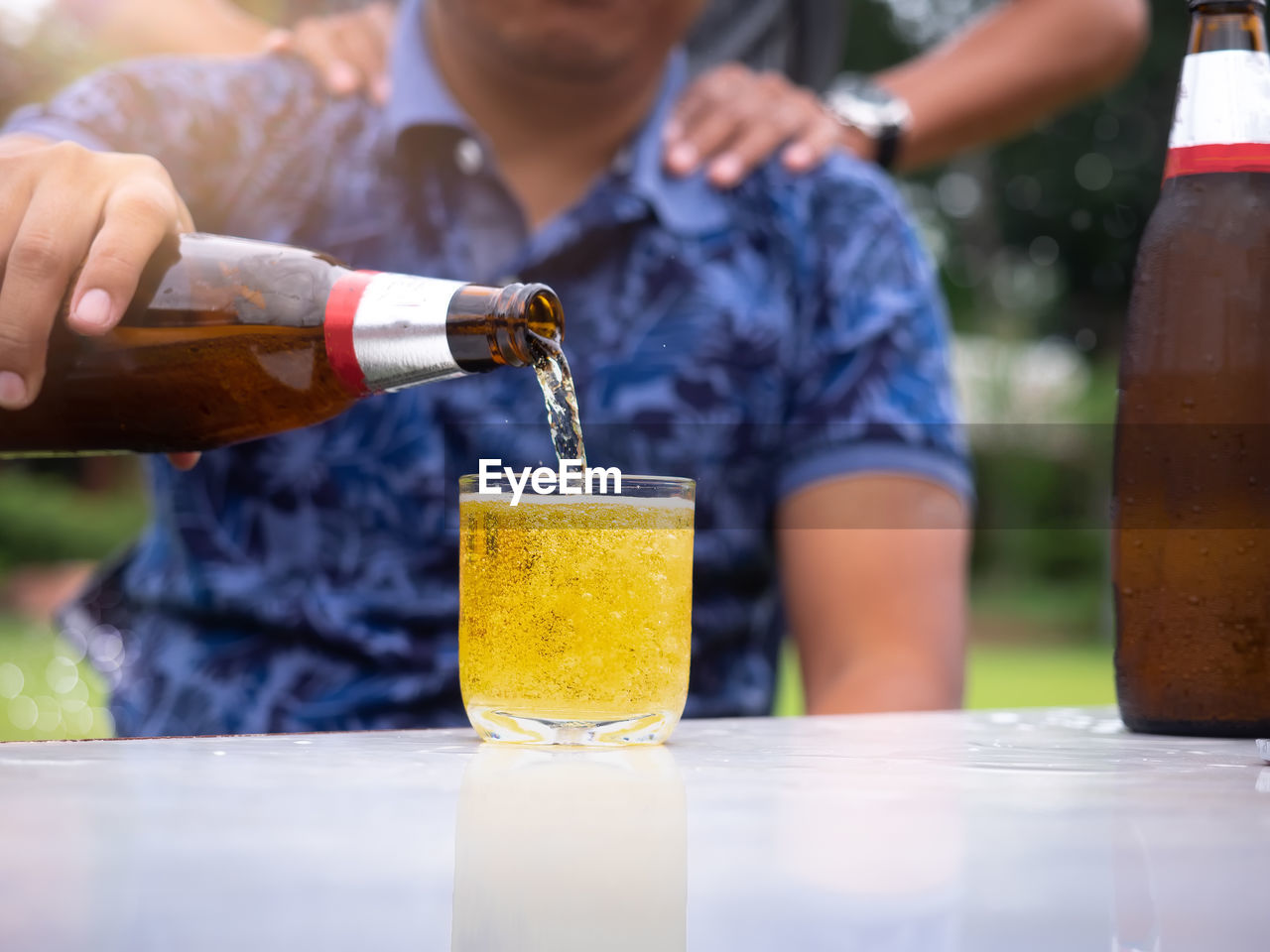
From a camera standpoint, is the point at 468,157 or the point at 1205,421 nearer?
the point at 1205,421

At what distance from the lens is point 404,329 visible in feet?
2.39

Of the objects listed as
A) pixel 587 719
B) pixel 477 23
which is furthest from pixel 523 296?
pixel 477 23

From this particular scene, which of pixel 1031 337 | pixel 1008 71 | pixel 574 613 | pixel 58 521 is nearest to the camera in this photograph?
pixel 574 613

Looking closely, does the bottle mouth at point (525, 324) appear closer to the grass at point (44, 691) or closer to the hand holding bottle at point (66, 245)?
the hand holding bottle at point (66, 245)

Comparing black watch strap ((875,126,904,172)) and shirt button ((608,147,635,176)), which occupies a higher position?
black watch strap ((875,126,904,172))

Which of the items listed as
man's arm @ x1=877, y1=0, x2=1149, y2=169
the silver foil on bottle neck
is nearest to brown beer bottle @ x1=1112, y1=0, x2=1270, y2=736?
the silver foil on bottle neck

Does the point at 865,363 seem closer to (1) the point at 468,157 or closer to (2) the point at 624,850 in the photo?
(1) the point at 468,157

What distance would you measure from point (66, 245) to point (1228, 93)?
66cm

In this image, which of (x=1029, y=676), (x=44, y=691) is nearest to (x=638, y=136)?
(x=44, y=691)

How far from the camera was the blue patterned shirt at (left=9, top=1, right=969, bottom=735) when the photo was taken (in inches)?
51.6

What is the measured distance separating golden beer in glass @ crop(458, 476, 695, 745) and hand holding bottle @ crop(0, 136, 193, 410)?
24 centimetres

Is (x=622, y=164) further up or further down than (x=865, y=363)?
further up

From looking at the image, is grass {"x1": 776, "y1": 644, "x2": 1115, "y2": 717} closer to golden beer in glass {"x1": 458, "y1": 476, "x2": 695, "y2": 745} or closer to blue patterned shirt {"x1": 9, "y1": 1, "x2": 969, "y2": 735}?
blue patterned shirt {"x1": 9, "y1": 1, "x2": 969, "y2": 735}

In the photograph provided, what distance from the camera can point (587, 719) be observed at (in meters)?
0.69
